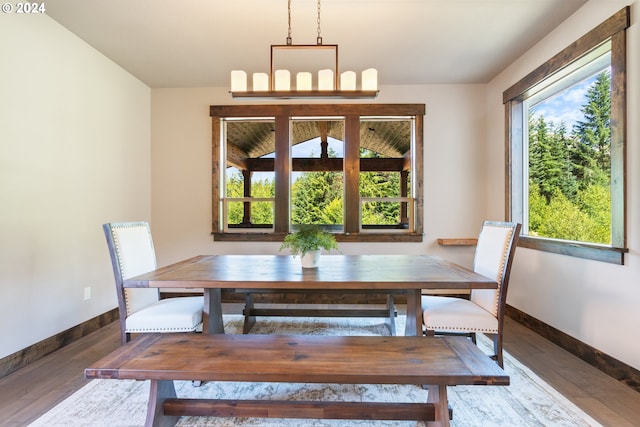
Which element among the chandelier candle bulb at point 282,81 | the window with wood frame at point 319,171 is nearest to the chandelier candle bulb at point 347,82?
the chandelier candle bulb at point 282,81

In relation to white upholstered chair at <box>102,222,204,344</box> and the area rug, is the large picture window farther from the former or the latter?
white upholstered chair at <box>102,222,204,344</box>

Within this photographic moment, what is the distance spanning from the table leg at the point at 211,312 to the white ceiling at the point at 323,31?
2.23 metres

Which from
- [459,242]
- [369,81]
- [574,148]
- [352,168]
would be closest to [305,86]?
[369,81]

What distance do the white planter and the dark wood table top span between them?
0.15 ft

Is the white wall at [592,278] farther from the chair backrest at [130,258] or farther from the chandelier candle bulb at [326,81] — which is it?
the chair backrest at [130,258]

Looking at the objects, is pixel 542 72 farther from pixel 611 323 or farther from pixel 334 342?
pixel 334 342

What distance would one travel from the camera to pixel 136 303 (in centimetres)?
219

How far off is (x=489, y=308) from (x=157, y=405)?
2.12 meters

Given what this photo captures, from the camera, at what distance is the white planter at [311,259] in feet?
7.24

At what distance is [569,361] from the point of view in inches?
93.0

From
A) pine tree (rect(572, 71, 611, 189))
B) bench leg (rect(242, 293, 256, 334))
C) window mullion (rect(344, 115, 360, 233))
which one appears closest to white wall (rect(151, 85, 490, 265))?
window mullion (rect(344, 115, 360, 233))

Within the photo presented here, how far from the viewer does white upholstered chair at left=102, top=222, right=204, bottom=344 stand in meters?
2.04

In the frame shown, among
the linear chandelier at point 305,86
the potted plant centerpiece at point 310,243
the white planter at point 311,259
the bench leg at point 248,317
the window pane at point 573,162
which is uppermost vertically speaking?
the linear chandelier at point 305,86

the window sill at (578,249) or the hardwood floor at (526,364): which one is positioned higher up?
the window sill at (578,249)
